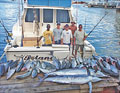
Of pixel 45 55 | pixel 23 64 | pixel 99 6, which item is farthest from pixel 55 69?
pixel 99 6

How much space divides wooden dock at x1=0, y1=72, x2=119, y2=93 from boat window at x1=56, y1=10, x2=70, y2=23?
559cm

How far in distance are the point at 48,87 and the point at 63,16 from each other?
19.7 ft

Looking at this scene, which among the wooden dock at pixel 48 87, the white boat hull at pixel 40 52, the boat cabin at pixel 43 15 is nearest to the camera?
the wooden dock at pixel 48 87

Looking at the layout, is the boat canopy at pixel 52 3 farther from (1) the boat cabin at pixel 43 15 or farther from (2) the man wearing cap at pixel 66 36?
(2) the man wearing cap at pixel 66 36

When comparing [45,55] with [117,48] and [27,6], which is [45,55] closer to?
[27,6]

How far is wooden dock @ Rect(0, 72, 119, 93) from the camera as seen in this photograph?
3.60m

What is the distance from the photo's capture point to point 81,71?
4328mm

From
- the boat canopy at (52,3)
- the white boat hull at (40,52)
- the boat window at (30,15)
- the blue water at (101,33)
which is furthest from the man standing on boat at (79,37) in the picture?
the boat window at (30,15)

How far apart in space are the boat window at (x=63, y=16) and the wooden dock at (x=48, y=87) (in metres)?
5.59

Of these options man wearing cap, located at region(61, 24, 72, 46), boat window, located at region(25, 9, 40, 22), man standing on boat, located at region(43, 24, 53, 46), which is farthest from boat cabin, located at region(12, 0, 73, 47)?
man wearing cap, located at region(61, 24, 72, 46)

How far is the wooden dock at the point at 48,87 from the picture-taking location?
3.60 m

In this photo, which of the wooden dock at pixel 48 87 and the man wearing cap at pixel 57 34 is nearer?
the wooden dock at pixel 48 87

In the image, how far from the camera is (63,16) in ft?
29.7

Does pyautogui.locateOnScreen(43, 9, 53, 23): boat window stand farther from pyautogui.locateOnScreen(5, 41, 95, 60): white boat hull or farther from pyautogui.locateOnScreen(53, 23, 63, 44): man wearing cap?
pyautogui.locateOnScreen(5, 41, 95, 60): white boat hull
